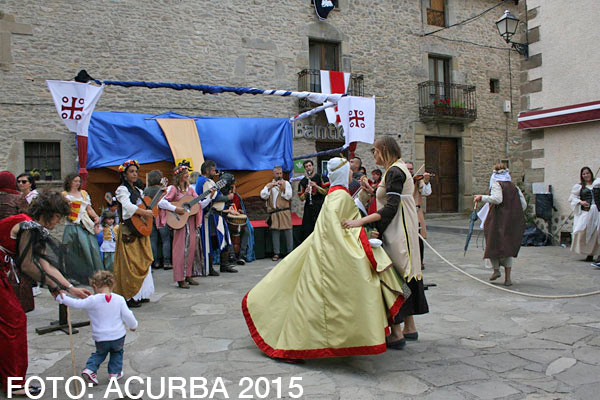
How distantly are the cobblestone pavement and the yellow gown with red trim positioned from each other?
188mm

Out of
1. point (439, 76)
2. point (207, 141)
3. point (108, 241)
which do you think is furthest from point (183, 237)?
point (439, 76)

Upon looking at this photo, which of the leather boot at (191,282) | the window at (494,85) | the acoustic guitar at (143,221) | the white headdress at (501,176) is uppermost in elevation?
the window at (494,85)

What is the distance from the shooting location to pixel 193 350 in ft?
12.3

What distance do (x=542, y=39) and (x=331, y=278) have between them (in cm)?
896

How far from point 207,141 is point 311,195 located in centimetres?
341

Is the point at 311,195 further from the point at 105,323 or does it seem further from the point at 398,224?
the point at 105,323

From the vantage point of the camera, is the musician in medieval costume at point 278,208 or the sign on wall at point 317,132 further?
the sign on wall at point 317,132

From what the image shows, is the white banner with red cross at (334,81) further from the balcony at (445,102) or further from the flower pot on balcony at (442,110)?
the flower pot on balcony at (442,110)

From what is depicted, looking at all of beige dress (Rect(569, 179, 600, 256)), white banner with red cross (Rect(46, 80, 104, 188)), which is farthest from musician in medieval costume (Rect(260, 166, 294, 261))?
beige dress (Rect(569, 179, 600, 256))

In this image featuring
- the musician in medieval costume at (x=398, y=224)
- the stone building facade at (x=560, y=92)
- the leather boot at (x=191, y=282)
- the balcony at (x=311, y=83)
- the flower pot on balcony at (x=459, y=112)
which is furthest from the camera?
the flower pot on balcony at (x=459, y=112)

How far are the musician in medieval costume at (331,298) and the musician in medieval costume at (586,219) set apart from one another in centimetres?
579

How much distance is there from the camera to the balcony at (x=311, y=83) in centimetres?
1393

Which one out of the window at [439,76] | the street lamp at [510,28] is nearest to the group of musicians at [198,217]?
the street lamp at [510,28]

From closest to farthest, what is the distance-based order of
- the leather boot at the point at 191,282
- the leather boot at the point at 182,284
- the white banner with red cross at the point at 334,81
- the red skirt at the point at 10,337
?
the red skirt at the point at 10,337 → the leather boot at the point at 182,284 → the leather boot at the point at 191,282 → the white banner with red cross at the point at 334,81
